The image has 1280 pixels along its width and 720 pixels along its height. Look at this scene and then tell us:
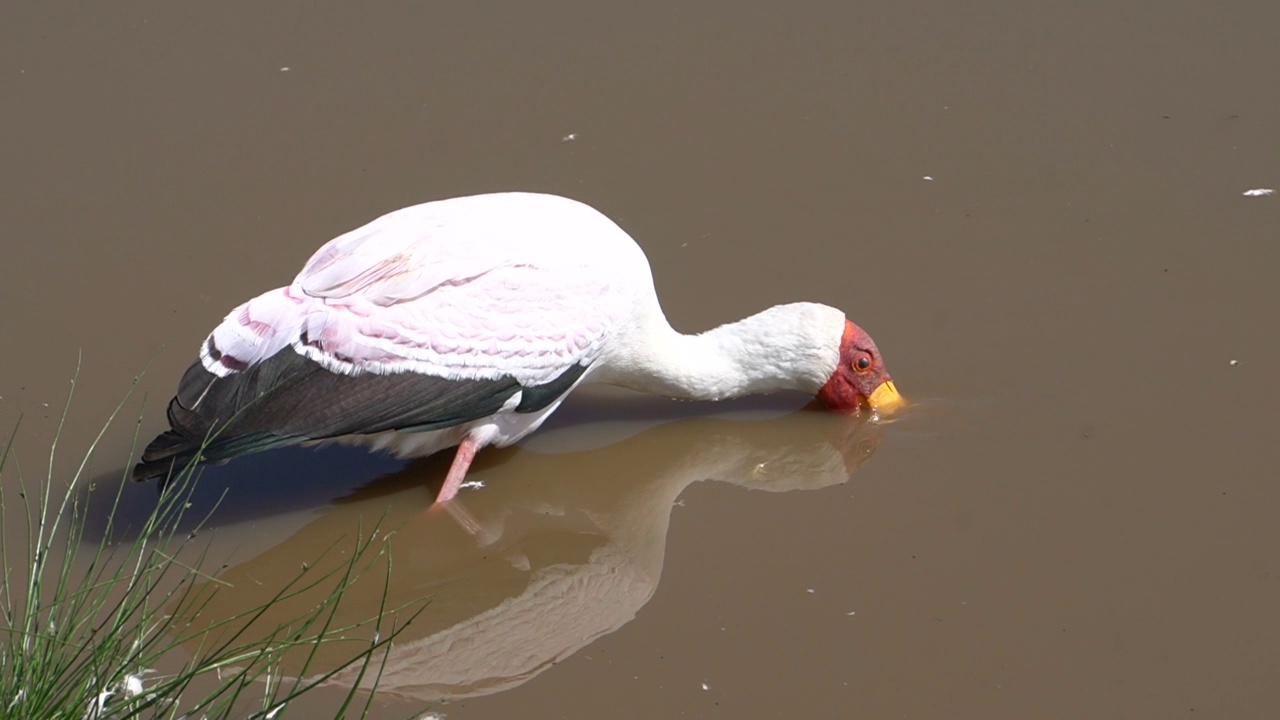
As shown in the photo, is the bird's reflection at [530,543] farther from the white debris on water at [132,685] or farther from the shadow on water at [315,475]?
the white debris on water at [132,685]

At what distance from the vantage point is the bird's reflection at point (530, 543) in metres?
5.18

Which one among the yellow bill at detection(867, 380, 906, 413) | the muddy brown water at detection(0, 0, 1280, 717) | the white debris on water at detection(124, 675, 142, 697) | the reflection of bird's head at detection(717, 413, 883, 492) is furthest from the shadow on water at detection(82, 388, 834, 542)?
the white debris on water at detection(124, 675, 142, 697)

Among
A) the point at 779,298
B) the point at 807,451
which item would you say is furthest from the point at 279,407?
the point at 779,298

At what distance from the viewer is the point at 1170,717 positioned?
4.67 meters

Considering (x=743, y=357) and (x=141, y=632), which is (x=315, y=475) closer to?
(x=743, y=357)

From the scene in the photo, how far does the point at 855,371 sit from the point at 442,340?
1.65m

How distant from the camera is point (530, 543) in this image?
5.75 meters

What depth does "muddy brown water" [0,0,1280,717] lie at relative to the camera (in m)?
5.07

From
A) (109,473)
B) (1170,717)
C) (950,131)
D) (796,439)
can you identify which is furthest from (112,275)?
(1170,717)

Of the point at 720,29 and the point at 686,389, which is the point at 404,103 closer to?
the point at 720,29

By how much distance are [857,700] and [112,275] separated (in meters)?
4.06

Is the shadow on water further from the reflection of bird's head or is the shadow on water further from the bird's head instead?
the bird's head

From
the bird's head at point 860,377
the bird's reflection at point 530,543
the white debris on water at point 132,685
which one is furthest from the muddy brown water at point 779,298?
the white debris on water at point 132,685

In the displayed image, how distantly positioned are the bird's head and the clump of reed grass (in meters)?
1.89
